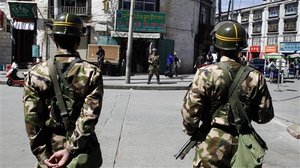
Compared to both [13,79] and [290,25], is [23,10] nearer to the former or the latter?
[13,79]

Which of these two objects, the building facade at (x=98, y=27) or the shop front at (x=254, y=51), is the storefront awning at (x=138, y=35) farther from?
the shop front at (x=254, y=51)

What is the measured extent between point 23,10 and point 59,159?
2300 cm

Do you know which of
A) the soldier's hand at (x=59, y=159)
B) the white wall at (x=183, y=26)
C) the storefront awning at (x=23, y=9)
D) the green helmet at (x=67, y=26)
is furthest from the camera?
the white wall at (x=183, y=26)

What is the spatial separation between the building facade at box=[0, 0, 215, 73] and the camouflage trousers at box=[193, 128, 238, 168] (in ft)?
68.5

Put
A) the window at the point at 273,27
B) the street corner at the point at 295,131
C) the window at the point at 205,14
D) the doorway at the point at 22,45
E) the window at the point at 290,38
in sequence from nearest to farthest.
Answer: the street corner at the point at 295,131, the doorway at the point at 22,45, the window at the point at 205,14, the window at the point at 290,38, the window at the point at 273,27

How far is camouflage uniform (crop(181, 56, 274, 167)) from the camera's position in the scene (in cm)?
284

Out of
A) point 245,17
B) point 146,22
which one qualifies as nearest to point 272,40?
point 245,17

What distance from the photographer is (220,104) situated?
9.38ft

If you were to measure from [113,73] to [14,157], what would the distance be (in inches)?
697

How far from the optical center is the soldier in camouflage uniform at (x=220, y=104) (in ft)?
9.34

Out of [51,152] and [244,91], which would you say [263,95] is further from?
[51,152]

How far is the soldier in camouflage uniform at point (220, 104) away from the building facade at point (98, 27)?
20801 mm

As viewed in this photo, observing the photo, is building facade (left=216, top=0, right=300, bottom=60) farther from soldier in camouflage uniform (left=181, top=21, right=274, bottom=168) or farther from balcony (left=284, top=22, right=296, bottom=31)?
soldier in camouflage uniform (left=181, top=21, right=274, bottom=168)

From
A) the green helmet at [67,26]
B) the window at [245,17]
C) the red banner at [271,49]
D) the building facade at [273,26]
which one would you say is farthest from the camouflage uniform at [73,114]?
the window at [245,17]
